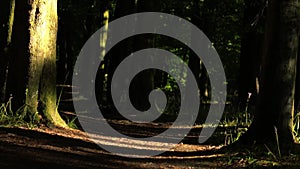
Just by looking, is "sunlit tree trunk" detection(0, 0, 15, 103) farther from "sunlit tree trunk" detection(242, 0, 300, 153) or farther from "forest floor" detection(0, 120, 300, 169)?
"sunlit tree trunk" detection(242, 0, 300, 153)

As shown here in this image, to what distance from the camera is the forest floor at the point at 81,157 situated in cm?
674

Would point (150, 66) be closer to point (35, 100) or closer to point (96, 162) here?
point (35, 100)

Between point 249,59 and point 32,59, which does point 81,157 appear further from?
point 249,59

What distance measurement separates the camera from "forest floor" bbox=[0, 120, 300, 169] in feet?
22.1

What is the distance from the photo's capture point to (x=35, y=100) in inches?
380

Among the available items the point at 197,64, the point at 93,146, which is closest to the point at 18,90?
the point at 93,146

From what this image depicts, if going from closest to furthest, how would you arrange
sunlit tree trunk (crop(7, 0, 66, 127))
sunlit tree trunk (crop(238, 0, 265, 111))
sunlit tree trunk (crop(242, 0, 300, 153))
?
sunlit tree trunk (crop(242, 0, 300, 153)) → sunlit tree trunk (crop(7, 0, 66, 127)) → sunlit tree trunk (crop(238, 0, 265, 111))

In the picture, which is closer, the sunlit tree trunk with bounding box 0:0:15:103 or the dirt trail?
the dirt trail

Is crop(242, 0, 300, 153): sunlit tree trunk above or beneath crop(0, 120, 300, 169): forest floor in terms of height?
above

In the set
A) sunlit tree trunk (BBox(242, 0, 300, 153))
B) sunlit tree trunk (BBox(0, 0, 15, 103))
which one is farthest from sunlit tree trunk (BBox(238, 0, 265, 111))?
sunlit tree trunk (BBox(242, 0, 300, 153))

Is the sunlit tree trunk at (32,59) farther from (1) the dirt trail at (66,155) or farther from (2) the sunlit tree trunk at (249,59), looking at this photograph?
(2) the sunlit tree trunk at (249,59)

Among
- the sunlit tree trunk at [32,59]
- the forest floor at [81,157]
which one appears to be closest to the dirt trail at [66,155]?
the forest floor at [81,157]

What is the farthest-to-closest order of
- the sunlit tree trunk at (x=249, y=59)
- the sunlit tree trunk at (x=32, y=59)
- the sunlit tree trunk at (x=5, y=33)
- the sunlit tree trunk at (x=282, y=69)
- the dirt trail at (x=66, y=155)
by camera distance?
the sunlit tree trunk at (x=249, y=59) < the sunlit tree trunk at (x=5, y=33) < the sunlit tree trunk at (x=32, y=59) < the sunlit tree trunk at (x=282, y=69) < the dirt trail at (x=66, y=155)

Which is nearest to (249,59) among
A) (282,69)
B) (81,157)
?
(282,69)
